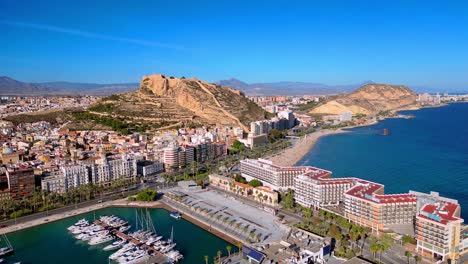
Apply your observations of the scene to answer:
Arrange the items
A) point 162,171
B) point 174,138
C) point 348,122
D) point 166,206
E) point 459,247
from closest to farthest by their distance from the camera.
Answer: point 459,247
point 166,206
point 162,171
point 174,138
point 348,122

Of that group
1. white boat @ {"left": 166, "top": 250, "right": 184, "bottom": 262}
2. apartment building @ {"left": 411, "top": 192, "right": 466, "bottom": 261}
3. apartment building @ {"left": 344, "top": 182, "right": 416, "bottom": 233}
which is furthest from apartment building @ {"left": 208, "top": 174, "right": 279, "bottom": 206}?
apartment building @ {"left": 411, "top": 192, "right": 466, "bottom": 261}

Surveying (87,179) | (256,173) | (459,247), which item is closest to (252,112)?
(256,173)

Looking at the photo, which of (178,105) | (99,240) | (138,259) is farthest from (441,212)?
(178,105)

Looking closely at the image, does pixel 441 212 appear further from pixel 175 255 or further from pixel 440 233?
pixel 175 255

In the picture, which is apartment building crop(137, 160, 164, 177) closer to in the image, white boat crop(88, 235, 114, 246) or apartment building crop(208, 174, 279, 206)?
apartment building crop(208, 174, 279, 206)

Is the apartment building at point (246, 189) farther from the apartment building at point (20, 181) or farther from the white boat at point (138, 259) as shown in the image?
the apartment building at point (20, 181)

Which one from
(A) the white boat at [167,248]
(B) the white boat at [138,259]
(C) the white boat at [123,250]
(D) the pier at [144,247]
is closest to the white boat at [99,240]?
(D) the pier at [144,247]

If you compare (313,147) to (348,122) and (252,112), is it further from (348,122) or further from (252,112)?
(348,122)
